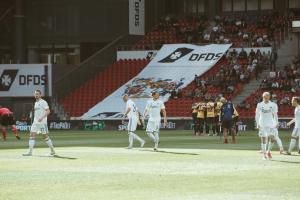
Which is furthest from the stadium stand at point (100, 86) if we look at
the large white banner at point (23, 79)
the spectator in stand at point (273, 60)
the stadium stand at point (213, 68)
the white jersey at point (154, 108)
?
the white jersey at point (154, 108)

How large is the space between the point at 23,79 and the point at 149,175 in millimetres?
45154

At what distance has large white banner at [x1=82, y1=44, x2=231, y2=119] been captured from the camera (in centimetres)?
6181

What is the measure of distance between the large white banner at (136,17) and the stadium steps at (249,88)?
12551mm

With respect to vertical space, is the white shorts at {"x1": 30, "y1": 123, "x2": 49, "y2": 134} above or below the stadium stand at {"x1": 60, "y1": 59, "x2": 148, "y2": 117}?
below

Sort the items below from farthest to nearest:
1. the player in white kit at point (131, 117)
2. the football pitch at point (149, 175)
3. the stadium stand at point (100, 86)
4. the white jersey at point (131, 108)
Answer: the stadium stand at point (100, 86) < the white jersey at point (131, 108) < the player in white kit at point (131, 117) < the football pitch at point (149, 175)

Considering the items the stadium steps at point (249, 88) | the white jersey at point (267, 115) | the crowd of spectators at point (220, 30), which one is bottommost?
the white jersey at point (267, 115)

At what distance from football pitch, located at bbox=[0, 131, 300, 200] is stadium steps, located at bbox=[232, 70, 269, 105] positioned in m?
27.8

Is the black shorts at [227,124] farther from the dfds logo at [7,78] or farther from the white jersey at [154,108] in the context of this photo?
the dfds logo at [7,78]

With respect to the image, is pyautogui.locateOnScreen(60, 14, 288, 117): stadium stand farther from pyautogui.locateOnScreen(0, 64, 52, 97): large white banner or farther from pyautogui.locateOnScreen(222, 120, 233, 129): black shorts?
pyautogui.locateOnScreen(222, 120, 233, 129): black shorts

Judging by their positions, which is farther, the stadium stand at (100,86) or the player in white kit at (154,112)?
the stadium stand at (100,86)

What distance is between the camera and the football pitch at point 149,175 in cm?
1733

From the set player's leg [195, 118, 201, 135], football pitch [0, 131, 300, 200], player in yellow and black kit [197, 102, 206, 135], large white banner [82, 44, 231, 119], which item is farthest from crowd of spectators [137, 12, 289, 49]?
football pitch [0, 131, 300, 200]

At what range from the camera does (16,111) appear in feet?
213

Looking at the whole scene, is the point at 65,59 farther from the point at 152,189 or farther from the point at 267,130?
the point at 152,189
